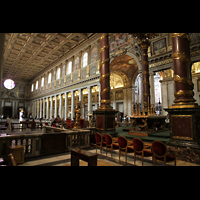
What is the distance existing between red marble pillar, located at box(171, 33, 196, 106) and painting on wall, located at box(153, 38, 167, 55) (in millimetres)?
7344

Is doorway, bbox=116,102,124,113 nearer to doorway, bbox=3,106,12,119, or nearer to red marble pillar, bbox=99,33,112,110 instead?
A: red marble pillar, bbox=99,33,112,110

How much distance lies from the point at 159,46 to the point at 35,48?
62.3 ft

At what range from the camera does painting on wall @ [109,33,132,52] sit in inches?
544

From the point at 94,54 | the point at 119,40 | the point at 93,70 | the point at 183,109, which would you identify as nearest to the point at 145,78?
the point at 183,109

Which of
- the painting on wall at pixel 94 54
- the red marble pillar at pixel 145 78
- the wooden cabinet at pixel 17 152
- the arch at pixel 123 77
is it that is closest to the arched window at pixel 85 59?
the painting on wall at pixel 94 54

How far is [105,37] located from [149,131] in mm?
5431

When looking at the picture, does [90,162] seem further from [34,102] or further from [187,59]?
[34,102]

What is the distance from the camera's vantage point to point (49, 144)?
17.2ft

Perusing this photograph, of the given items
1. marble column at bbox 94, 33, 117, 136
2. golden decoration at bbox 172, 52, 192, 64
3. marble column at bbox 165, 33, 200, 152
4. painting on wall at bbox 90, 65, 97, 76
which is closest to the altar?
marble column at bbox 94, 33, 117, 136

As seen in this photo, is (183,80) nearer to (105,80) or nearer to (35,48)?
(105,80)

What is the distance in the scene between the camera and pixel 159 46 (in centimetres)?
1174

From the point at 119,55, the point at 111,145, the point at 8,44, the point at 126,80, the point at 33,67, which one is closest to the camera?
the point at 111,145

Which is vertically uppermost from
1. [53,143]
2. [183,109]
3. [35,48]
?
[35,48]

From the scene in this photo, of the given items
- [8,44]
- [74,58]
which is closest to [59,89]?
[74,58]
